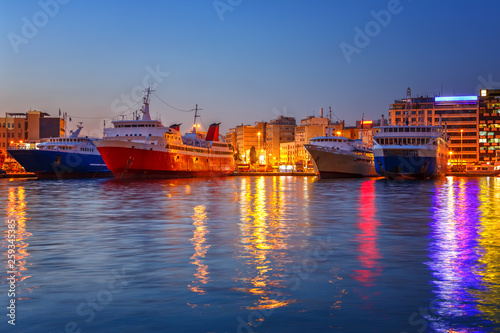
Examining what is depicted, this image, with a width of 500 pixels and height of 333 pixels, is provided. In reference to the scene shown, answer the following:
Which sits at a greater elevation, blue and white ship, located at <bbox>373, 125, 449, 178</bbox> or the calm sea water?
blue and white ship, located at <bbox>373, 125, 449, 178</bbox>

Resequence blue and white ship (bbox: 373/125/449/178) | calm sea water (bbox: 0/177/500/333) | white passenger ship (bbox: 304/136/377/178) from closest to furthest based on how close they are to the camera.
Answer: calm sea water (bbox: 0/177/500/333), blue and white ship (bbox: 373/125/449/178), white passenger ship (bbox: 304/136/377/178)

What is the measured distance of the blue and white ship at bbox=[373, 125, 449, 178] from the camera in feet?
289

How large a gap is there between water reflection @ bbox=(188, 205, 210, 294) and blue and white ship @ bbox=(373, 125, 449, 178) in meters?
62.5

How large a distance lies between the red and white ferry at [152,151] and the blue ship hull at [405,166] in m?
32.3

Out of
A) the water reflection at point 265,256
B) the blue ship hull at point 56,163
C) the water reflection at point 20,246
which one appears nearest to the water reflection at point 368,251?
the water reflection at point 265,256

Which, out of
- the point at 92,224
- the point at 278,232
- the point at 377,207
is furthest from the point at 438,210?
the point at 92,224

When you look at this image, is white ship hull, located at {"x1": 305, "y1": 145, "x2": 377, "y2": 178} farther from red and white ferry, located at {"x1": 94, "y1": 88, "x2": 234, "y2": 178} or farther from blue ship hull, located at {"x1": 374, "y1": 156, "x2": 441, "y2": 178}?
red and white ferry, located at {"x1": 94, "y1": 88, "x2": 234, "y2": 178}

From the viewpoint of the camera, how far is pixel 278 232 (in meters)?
22.3

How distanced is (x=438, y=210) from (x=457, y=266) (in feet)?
62.6

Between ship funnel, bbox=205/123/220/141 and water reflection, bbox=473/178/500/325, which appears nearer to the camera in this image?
water reflection, bbox=473/178/500/325

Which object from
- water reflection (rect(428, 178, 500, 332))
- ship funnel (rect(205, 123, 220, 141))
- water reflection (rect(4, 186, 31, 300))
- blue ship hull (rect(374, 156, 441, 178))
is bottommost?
water reflection (rect(428, 178, 500, 332))

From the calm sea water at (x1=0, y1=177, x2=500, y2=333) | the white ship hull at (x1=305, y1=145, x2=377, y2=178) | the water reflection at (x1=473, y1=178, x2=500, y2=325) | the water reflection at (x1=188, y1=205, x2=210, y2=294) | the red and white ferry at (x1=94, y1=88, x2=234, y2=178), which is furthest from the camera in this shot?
the white ship hull at (x1=305, y1=145, x2=377, y2=178)

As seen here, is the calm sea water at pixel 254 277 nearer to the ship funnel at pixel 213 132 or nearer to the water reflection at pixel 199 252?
the water reflection at pixel 199 252

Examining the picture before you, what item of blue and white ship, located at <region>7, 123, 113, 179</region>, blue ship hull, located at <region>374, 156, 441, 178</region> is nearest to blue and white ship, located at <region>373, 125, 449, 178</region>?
blue ship hull, located at <region>374, 156, 441, 178</region>
